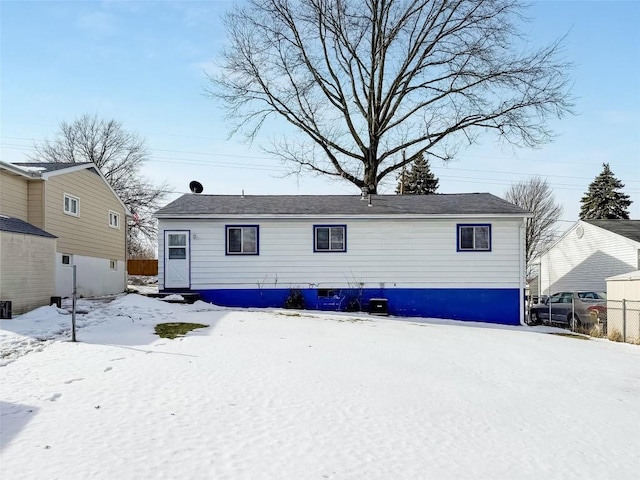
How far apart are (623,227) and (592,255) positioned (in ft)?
7.44

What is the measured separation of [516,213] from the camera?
671 inches

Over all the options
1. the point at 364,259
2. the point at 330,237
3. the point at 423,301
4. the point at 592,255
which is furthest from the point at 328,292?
the point at 592,255

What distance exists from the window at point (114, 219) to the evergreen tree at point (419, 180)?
24652mm

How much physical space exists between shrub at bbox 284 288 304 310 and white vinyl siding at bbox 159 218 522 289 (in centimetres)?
24

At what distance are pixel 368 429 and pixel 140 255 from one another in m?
43.7

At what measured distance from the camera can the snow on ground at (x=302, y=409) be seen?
13.7 feet

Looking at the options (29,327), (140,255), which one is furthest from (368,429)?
(140,255)

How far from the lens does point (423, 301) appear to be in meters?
17.1

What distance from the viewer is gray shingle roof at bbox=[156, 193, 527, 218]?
56.0ft

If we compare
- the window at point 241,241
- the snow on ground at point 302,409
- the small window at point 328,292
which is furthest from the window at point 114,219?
the snow on ground at point 302,409

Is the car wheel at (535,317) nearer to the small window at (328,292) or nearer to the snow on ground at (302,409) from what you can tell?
the small window at (328,292)

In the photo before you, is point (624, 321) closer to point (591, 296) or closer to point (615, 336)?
point (615, 336)

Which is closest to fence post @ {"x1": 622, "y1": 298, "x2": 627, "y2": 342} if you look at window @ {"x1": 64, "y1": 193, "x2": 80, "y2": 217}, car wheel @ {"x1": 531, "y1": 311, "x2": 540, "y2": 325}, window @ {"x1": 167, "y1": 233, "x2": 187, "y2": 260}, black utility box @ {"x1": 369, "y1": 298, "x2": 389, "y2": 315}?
car wheel @ {"x1": 531, "y1": 311, "x2": 540, "y2": 325}

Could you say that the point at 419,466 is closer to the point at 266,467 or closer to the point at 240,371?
the point at 266,467
